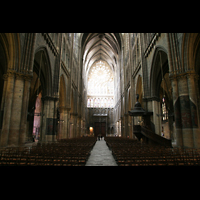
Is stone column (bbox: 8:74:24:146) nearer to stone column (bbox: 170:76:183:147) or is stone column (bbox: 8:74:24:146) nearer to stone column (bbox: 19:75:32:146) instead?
stone column (bbox: 19:75:32:146)

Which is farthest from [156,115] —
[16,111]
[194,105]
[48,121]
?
[16,111]

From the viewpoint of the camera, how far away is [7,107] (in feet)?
36.3

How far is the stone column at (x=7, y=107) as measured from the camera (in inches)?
419

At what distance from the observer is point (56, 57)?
20688 mm

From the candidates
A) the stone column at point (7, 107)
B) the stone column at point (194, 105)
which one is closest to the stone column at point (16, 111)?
the stone column at point (7, 107)

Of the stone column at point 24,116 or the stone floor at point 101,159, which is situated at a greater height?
the stone column at point 24,116

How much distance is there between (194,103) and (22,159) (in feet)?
37.8

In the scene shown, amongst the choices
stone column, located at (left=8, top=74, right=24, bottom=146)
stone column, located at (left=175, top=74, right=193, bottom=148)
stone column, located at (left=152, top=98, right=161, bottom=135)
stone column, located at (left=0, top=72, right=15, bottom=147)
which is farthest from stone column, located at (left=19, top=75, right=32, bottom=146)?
stone column, located at (left=152, top=98, right=161, bottom=135)

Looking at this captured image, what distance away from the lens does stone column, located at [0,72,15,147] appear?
10.6 metres

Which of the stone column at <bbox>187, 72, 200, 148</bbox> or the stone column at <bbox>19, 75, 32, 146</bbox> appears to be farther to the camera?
the stone column at <bbox>19, 75, 32, 146</bbox>

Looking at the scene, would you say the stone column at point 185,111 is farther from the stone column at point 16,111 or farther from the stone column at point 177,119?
the stone column at point 16,111

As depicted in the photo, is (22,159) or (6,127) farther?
(6,127)
